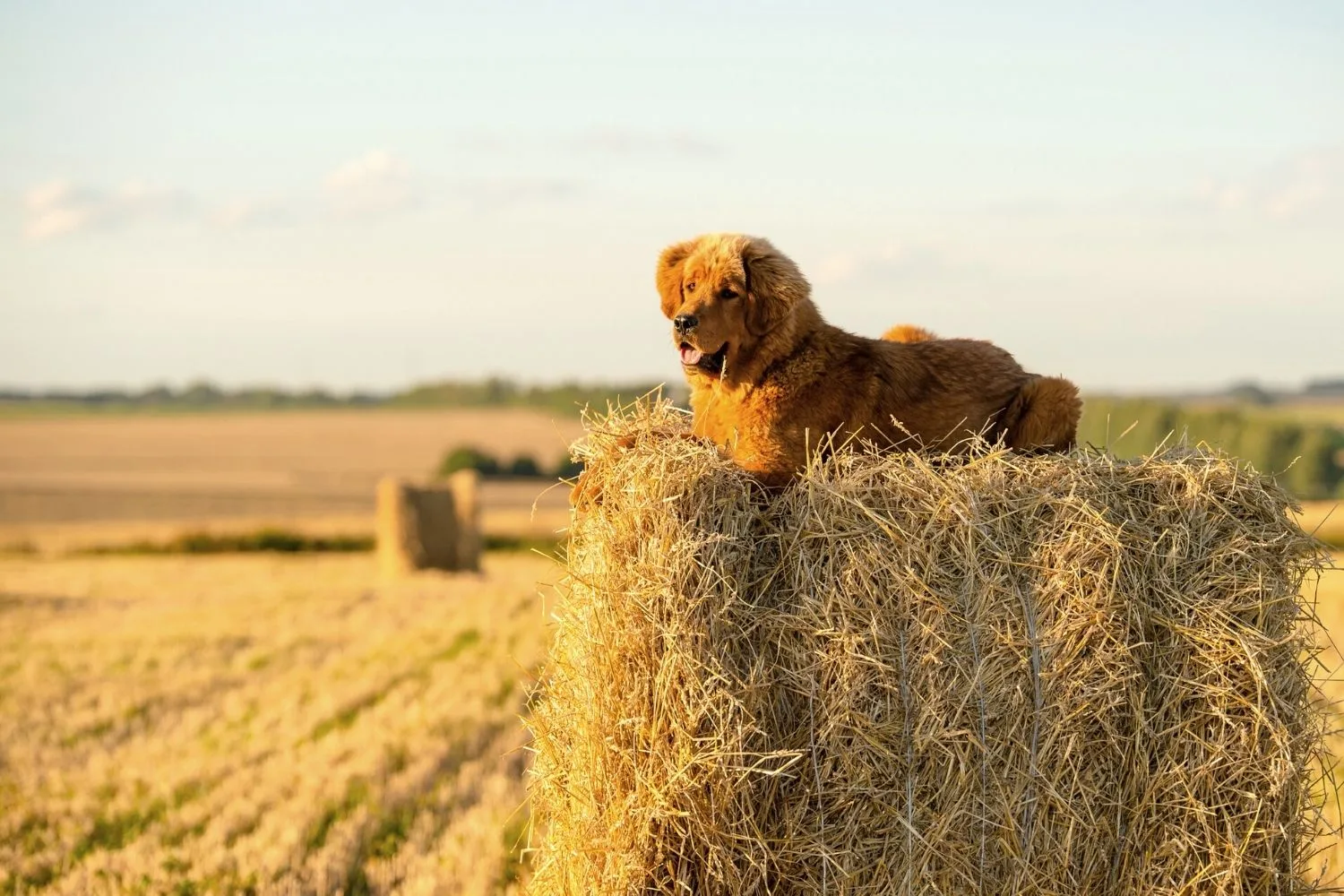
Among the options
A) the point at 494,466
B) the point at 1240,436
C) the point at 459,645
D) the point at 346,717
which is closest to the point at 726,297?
the point at 346,717

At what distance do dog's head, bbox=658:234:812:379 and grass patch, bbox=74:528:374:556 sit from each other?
3284cm

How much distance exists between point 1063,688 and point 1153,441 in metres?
1.67

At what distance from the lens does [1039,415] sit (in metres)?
5.72

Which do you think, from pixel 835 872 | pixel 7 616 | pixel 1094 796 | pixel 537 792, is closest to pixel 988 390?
pixel 1094 796

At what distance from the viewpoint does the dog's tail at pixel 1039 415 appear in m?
5.73

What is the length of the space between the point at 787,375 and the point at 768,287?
37cm

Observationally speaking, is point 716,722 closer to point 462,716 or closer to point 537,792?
point 537,792

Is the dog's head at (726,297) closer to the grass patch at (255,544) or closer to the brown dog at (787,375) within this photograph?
the brown dog at (787,375)

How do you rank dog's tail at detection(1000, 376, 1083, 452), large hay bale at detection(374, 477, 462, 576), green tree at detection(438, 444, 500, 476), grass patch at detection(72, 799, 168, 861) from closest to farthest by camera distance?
dog's tail at detection(1000, 376, 1083, 452) → grass patch at detection(72, 799, 168, 861) → large hay bale at detection(374, 477, 462, 576) → green tree at detection(438, 444, 500, 476)

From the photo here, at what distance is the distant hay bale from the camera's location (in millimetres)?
25094

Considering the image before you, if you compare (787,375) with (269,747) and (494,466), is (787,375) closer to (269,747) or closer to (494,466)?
(269,747)

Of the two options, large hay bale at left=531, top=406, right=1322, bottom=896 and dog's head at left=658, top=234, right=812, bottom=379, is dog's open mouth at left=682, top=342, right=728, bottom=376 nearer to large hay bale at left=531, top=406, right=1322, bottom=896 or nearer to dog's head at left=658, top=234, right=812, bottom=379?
dog's head at left=658, top=234, right=812, bottom=379

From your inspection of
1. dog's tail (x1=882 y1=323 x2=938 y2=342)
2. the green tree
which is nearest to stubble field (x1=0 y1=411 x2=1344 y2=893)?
dog's tail (x1=882 y1=323 x2=938 y2=342)

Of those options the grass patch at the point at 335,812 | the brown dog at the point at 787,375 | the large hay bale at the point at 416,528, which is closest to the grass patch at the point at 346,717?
the grass patch at the point at 335,812
